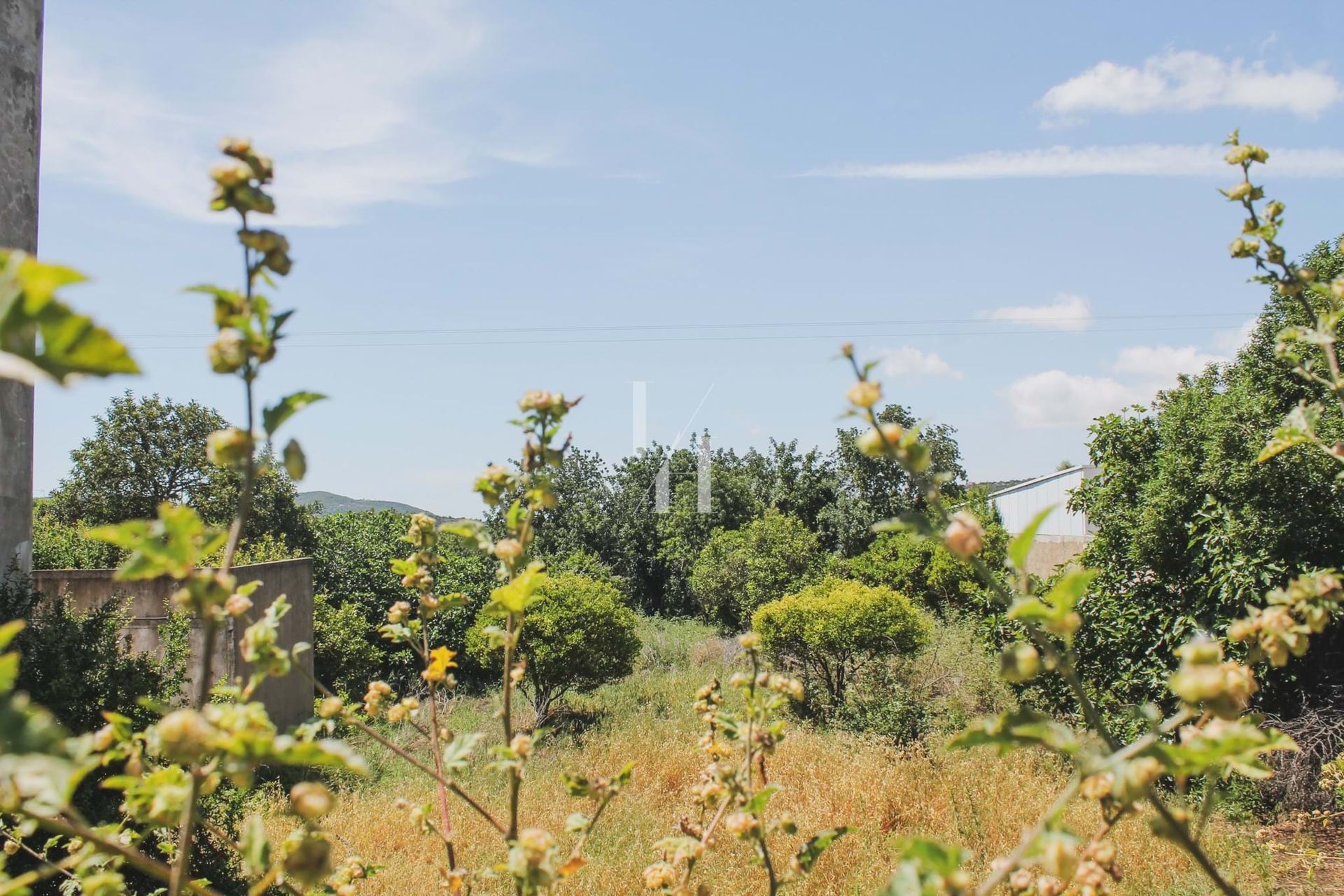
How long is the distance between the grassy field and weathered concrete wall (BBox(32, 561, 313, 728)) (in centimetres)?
123

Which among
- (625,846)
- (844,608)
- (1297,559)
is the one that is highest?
(1297,559)

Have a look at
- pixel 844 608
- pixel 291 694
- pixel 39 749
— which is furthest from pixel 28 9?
pixel 844 608

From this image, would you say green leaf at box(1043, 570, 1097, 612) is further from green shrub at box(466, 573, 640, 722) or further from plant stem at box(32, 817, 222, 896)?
green shrub at box(466, 573, 640, 722)

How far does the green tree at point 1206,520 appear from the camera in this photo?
6.14 meters

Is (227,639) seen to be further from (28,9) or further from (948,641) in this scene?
(948,641)

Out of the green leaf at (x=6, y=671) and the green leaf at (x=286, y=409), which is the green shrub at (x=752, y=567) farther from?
the green leaf at (x=6, y=671)

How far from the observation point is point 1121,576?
7.30 metres

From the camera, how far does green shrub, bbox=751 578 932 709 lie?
30.5 feet

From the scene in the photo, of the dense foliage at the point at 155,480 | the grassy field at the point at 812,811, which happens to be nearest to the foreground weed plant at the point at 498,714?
the grassy field at the point at 812,811

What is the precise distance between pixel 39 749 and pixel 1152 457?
8374 millimetres

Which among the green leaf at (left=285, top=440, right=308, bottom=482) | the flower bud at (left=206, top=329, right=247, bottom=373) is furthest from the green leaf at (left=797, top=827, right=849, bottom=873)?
the flower bud at (left=206, top=329, right=247, bottom=373)

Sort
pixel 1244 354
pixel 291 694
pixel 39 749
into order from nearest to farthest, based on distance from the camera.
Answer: pixel 39 749 < pixel 1244 354 < pixel 291 694

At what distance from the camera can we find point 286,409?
0.76 m

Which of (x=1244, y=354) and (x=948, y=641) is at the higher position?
(x=1244, y=354)
